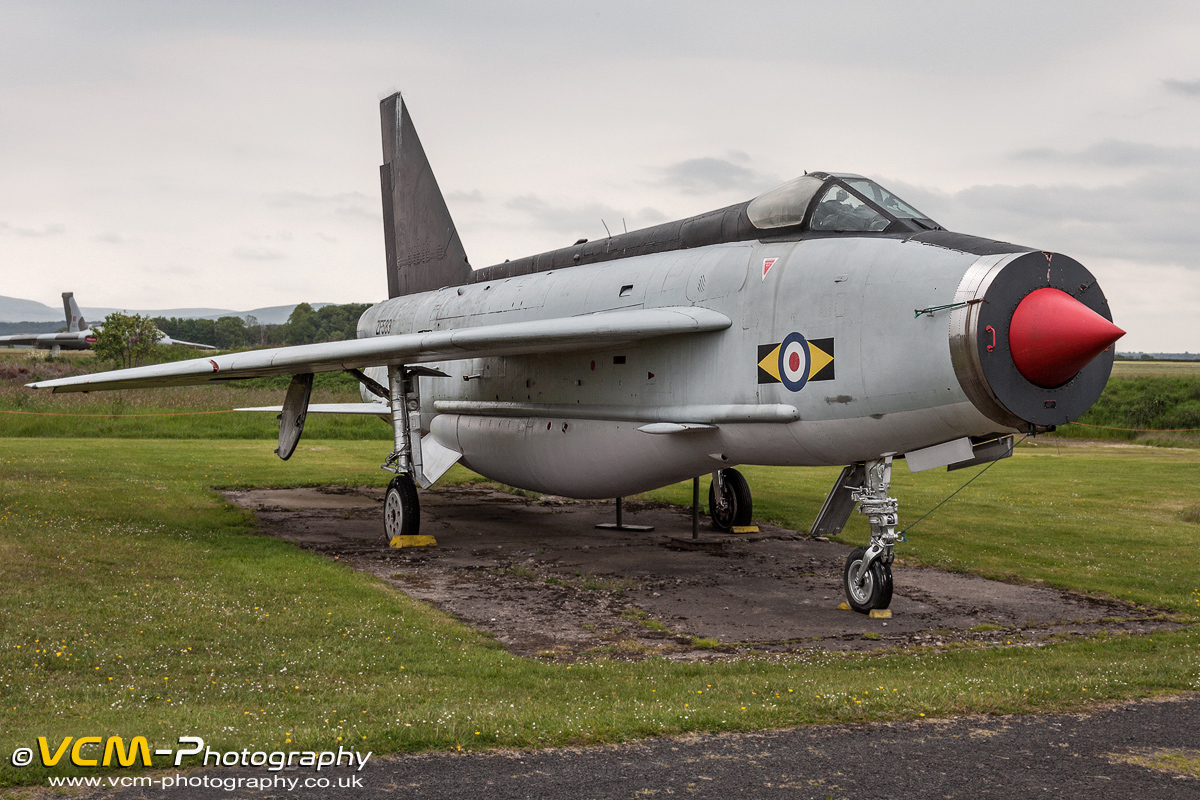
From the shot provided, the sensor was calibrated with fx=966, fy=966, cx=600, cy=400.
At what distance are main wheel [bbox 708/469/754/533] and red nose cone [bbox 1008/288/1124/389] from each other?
22.4ft

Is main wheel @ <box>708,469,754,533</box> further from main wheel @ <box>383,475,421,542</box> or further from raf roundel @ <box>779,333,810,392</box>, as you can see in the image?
raf roundel @ <box>779,333,810,392</box>

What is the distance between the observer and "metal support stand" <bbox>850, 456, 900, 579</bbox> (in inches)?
324

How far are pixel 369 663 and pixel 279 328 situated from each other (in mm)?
103293

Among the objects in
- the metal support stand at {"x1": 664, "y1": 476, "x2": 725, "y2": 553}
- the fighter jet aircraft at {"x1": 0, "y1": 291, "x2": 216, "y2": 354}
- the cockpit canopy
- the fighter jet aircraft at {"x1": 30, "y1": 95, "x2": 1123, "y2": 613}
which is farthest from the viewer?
the fighter jet aircraft at {"x1": 0, "y1": 291, "x2": 216, "y2": 354}

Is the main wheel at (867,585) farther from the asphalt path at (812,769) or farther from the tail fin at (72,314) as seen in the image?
the tail fin at (72,314)

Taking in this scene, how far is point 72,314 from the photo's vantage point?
8825 cm

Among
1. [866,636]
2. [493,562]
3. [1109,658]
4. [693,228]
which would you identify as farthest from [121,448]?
[1109,658]

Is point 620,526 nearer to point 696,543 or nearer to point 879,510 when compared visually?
point 696,543

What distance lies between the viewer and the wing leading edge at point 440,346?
9.39 metres

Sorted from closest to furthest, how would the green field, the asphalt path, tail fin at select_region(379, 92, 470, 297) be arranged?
1. the asphalt path
2. the green field
3. tail fin at select_region(379, 92, 470, 297)

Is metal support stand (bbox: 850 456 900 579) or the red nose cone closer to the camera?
the red nose cone

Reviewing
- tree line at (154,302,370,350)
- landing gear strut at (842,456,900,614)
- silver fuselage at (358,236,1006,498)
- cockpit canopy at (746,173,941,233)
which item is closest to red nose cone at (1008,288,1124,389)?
silver fuselage at (358,236,1006,498)

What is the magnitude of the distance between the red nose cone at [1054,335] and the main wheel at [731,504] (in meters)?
6.84

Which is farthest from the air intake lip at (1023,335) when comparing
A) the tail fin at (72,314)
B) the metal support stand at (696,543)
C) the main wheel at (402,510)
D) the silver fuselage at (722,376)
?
the tail fin at (72,314)
